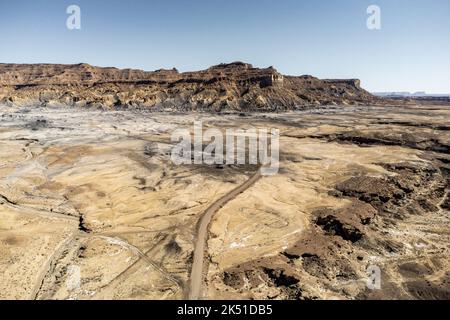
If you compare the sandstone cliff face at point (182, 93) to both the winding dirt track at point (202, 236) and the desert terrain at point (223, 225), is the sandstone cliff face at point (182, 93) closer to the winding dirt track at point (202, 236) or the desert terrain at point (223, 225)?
the desert terrain at point (223, 225)

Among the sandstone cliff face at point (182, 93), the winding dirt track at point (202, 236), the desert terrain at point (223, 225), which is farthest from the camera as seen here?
the sandstone cliff face at point (182, 93)

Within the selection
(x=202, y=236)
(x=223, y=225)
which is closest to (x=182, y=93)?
(x=223, y=225)

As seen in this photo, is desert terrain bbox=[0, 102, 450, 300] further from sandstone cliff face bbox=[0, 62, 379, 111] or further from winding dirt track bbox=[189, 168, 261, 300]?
sandstone cliff face bbox=[0, 62, 379, 111]

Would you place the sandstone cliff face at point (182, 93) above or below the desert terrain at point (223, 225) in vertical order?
above

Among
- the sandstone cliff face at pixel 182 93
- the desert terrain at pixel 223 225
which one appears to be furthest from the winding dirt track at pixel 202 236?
the sandstone cliff face at pixel 182 93

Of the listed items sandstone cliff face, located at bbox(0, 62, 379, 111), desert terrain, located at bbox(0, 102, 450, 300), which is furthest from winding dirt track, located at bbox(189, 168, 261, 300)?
sandstone cliff face, located at bbox(0, 62, 379, 111)

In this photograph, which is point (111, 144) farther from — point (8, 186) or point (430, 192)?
point (430, 192)

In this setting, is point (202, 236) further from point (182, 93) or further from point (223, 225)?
point (182, 93)

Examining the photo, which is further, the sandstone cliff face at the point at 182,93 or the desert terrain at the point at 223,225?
the sandstone cliff face at the point at 182,93
